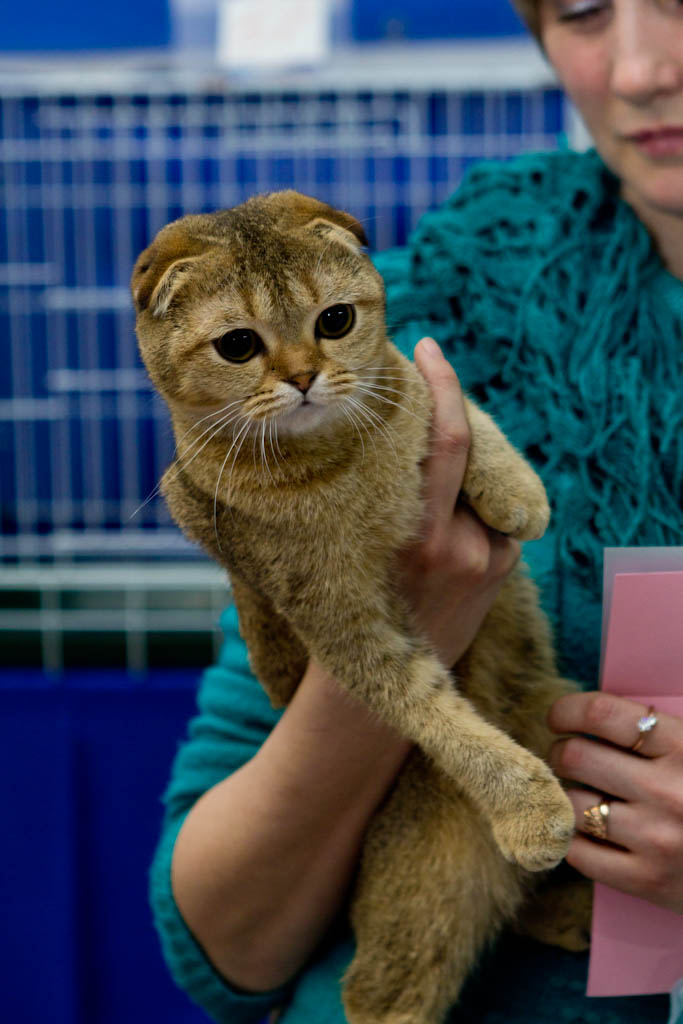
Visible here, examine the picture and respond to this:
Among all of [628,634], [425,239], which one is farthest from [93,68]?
[628,634]

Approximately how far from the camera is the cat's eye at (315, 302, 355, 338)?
726mm

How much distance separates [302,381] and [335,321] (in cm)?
6

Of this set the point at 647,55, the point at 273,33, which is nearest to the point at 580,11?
the point at 647,55

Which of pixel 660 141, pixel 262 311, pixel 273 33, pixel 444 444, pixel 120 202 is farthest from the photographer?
pixel 120 202

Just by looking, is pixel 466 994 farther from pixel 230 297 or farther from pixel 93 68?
pixel 93 68

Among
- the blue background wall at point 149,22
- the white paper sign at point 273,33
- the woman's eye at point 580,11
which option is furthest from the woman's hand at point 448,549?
the blue background wall at point 149,22

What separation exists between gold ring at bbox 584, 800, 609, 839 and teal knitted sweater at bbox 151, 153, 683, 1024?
171 mm

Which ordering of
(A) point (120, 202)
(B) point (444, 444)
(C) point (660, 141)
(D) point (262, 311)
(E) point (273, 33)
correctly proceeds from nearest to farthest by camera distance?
1. (D) point (262, 311)
2. (B) point (444, 444)
3. (C) point (660, 141)
4. (E) point (273, 33)
5. (A) point (120, 202)

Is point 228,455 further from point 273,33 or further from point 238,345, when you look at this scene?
point 273,33

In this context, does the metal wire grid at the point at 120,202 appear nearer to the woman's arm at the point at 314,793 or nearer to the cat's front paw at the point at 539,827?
the woman's arm at the point at 314,793

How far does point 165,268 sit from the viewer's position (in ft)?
2.29

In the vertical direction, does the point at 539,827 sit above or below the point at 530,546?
below

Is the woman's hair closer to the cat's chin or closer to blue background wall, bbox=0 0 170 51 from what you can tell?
the cat's chin

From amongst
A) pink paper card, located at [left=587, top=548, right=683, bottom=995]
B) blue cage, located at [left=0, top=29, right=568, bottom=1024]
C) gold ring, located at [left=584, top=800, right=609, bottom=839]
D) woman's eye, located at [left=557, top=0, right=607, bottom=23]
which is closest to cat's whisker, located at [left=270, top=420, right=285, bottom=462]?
pink paper card, located at [left=587, top=548, right=683, bottom=995]
